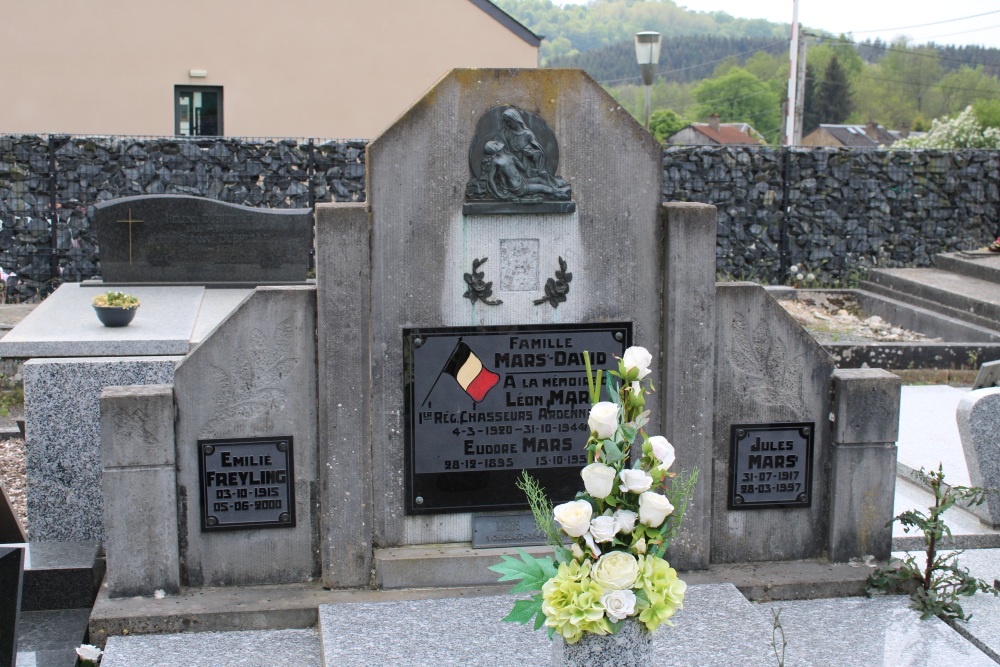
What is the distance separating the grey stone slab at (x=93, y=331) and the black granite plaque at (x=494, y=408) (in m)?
1.86

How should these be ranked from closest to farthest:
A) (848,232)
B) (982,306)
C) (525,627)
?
(525,627)
(982,306)
(848,232)

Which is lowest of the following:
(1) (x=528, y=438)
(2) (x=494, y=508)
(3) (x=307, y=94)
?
(2) (x=494, y=508)

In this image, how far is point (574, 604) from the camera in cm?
313

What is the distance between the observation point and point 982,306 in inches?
504

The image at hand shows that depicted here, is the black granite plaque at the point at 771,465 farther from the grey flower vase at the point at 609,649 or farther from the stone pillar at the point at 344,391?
the grey flower vase at the point at 609,649

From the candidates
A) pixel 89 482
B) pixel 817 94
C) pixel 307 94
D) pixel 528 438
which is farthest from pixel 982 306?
pixel 817 94

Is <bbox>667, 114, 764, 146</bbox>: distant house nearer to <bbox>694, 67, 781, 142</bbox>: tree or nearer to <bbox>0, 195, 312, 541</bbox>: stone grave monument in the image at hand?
<bbox>694, 67, 781, 142</bbox>: tree

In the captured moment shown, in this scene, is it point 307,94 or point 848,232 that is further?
point 307,94

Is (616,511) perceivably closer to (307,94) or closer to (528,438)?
(528,438)

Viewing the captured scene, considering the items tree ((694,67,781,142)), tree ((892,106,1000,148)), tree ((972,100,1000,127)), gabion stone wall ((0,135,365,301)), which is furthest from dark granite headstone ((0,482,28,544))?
tree ((694,67,781,142))

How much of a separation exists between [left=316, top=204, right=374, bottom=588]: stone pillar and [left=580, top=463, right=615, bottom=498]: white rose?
177 centimetres

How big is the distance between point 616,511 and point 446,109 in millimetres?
2110

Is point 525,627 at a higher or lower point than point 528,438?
lower

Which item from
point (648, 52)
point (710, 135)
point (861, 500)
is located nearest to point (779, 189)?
point (648, 52)
